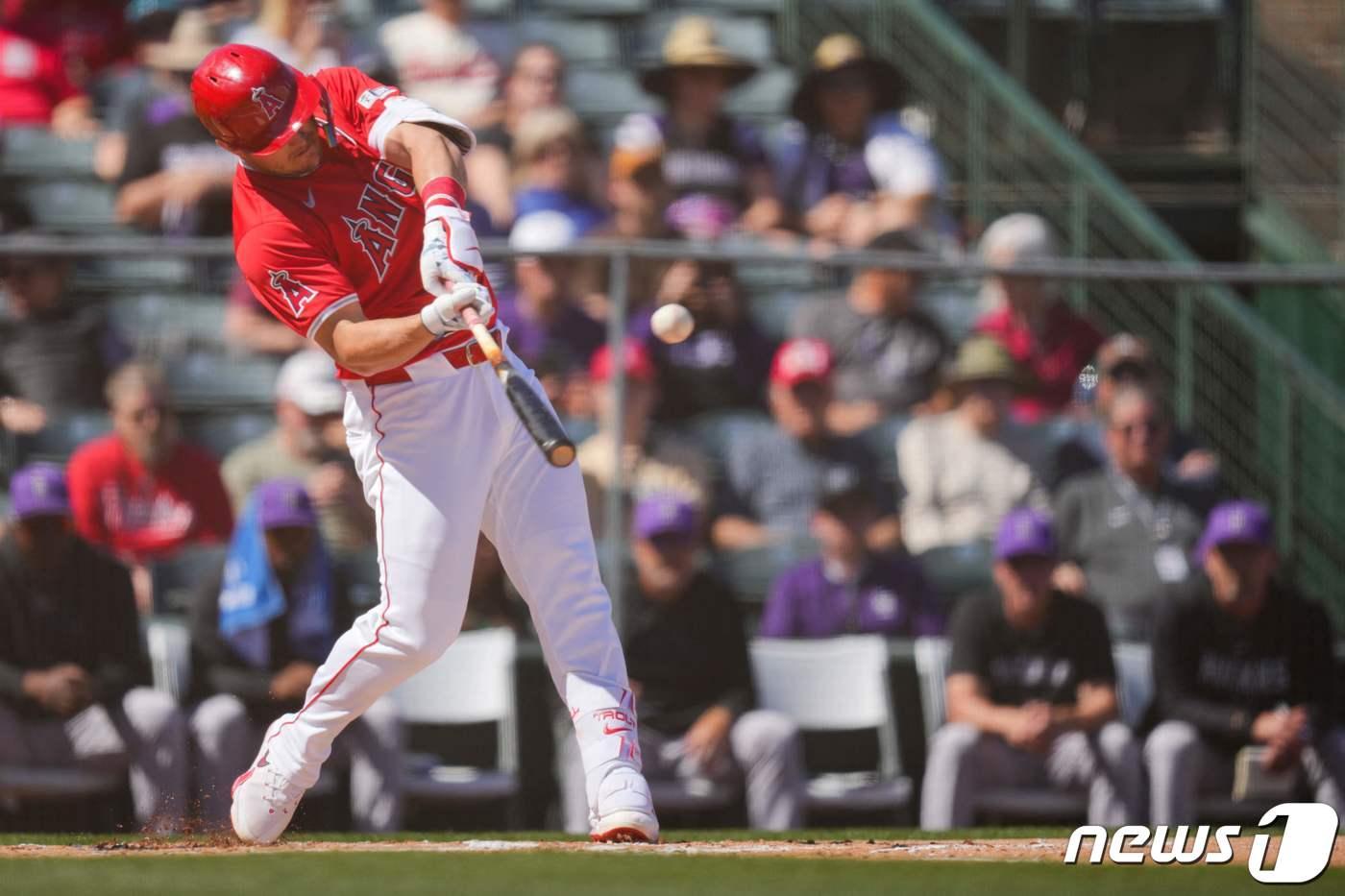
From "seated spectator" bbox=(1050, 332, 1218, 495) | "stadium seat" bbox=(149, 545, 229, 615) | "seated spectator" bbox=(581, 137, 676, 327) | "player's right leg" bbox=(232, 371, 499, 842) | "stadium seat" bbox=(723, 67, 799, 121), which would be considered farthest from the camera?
"stadium seat" bbox=(723, 67, 799, 121)

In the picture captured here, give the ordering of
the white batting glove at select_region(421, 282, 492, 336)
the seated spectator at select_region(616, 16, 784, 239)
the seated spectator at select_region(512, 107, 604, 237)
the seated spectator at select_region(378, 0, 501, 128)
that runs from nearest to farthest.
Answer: the white batting glove at select_region(421, 282, 492, 336)
the seated spectator at select_region(512, 107, 604, 237)
the seated spectator at select_region(616, 16, 784, 239)
the seated spectator at select_region(378, 0, 501, 128)

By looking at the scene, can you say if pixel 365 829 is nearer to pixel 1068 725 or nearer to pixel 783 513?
pixel 783 513

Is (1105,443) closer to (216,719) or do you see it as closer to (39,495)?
(216,719)

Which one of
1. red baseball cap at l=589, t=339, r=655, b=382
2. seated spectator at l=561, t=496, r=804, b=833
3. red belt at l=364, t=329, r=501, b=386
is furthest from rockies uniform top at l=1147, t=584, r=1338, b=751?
red belt at l=364, t=329, r=501, b=386

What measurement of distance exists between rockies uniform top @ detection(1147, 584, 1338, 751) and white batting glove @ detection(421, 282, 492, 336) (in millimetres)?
3595

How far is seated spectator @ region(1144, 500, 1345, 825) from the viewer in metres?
7.40

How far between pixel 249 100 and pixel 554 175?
4.15m

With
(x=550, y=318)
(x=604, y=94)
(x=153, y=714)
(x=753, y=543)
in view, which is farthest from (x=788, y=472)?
(x=604, y=94)

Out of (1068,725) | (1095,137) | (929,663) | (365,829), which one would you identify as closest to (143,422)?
(365,829)

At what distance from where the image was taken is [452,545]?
204 inches

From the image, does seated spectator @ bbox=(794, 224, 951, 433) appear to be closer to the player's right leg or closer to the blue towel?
the blue towel

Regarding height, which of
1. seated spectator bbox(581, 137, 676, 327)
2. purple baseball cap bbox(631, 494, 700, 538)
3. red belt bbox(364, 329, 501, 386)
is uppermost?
seated spectator bbox(581, 137, 676, 327)

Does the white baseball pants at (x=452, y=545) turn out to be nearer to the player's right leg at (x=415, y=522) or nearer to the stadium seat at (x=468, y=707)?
the player's right leg at (x=415, y=522)

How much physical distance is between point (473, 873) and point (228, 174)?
200 inches
